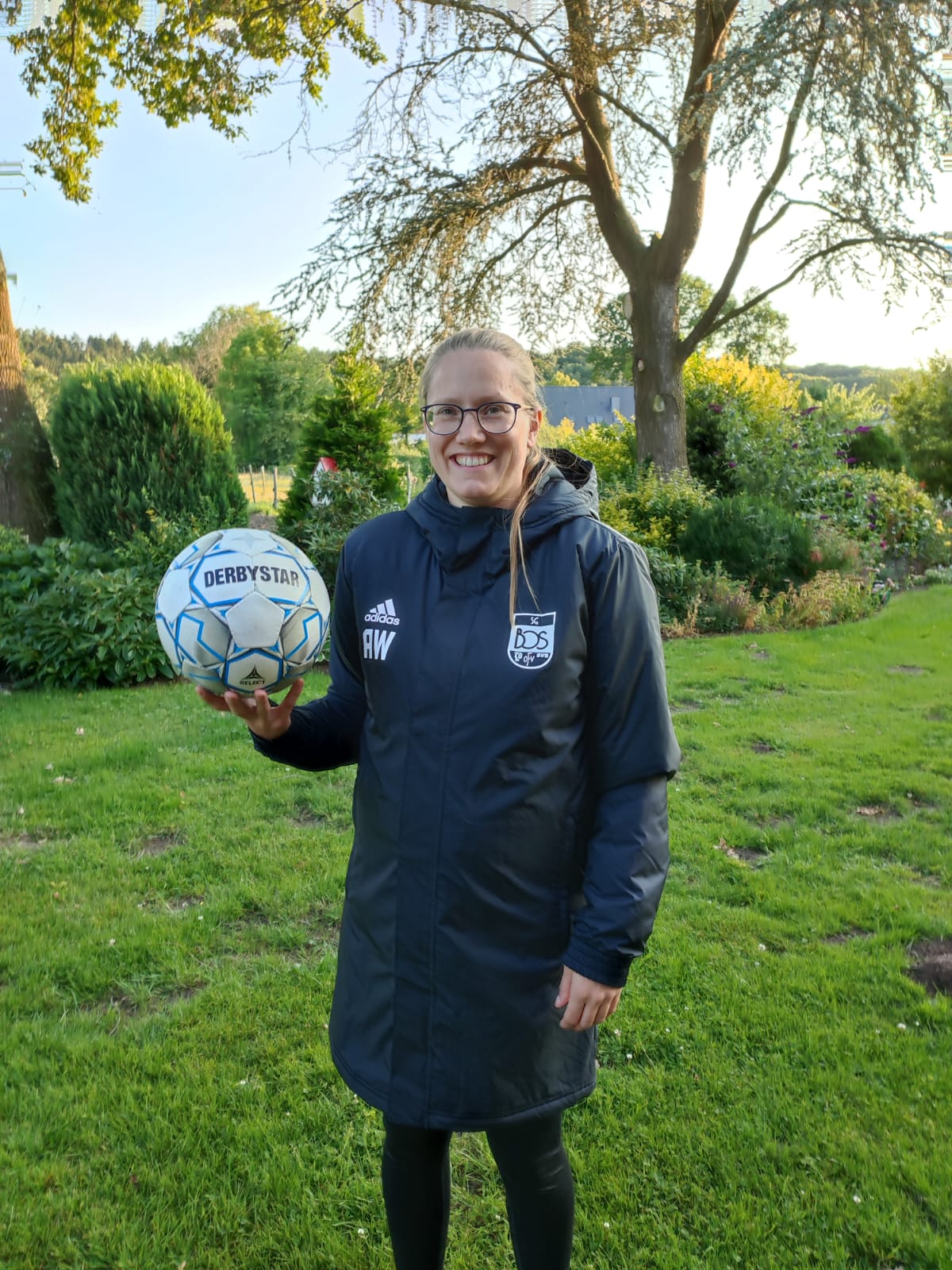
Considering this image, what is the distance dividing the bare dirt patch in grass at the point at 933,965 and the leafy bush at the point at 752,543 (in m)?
7.27

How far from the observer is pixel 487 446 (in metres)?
1.72

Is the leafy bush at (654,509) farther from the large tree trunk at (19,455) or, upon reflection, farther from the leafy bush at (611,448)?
the large tree trunk at (19,455)

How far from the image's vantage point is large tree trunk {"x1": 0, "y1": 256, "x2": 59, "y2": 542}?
29.6 feet

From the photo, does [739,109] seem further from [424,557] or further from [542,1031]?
[542,1031]

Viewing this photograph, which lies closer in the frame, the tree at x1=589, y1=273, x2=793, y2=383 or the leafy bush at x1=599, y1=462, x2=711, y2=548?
the leafy bush at x1=599, y1=462, x2=711, y2=548

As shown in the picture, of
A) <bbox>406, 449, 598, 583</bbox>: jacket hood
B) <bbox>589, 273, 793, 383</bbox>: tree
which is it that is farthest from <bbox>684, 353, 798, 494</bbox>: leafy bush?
<bbox>589, 273, 793, 383</bbox>: tree

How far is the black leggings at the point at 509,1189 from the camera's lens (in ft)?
5.50

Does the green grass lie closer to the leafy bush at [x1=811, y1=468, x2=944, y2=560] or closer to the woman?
the woman

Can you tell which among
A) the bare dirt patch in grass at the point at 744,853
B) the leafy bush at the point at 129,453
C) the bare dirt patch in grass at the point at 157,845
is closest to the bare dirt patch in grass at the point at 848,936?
the bare dirt patch in grass at the point at 744,853

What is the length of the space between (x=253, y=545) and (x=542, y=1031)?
134cm

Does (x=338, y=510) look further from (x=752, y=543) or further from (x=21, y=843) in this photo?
(x=21, y=843)

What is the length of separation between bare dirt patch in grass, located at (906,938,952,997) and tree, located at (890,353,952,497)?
63.2 feet

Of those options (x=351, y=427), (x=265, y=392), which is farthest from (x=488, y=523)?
(x=265, y=392)

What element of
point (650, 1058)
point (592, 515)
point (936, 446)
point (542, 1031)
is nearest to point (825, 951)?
point (650, 1058)
